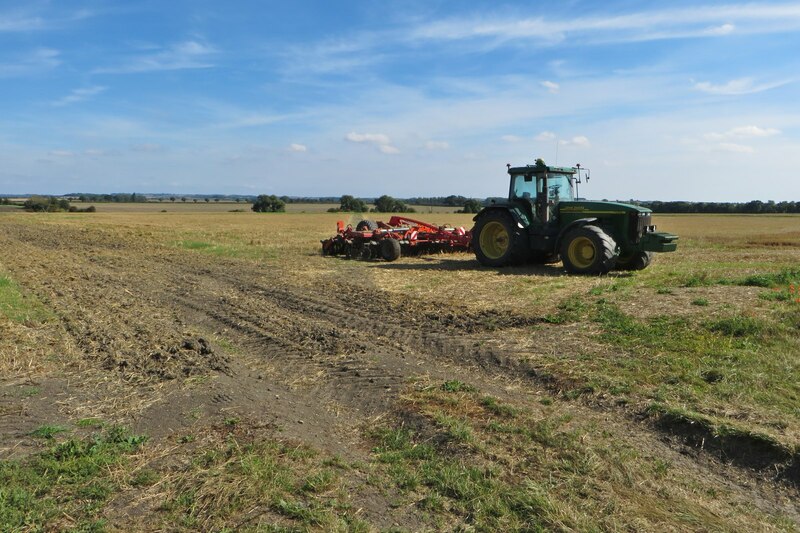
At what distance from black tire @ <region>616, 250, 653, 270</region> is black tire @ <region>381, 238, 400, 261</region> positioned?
19.4 ft

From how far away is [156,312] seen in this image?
31.4ft

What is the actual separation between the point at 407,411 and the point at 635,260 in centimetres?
996

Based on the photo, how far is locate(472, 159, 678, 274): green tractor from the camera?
42.3 feet

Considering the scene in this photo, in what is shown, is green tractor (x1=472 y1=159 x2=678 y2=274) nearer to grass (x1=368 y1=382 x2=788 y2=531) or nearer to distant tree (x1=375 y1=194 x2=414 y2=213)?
grass (x1=368 y1=382 x2=788 y2=531)

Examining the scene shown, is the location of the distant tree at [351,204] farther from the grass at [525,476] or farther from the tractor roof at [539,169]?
the grass at [525,476]

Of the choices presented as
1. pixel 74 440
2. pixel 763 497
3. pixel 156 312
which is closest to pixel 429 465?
pixel 763 497

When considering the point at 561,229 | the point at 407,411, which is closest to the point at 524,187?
the point at 561,229

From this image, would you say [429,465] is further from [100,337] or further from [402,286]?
[402,286]

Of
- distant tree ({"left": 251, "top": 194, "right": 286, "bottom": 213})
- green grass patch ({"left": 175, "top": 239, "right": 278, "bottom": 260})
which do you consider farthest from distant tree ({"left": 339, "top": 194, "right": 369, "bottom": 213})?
green grass patch ({"left": 175, "top": 239, "right": 278, "bottom": 260})

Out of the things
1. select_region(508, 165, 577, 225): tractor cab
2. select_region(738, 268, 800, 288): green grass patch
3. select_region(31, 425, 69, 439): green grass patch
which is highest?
select_region(508, 165, 577, 225): tractor cab

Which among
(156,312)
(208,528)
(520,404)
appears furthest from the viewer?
(156,312)

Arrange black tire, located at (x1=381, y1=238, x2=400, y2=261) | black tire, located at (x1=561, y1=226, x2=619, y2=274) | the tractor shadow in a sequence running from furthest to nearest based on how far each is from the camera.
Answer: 1. black tire, located at (x1=381, y1=238, x2=400, y2=261)
2. the tractor shadow
3. black tire, located at (x1=561, y1=226, x2=619, y2=274)

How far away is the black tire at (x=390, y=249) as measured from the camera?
17.0m

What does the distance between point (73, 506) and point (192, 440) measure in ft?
3.49
